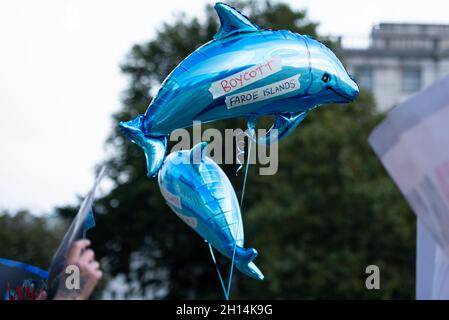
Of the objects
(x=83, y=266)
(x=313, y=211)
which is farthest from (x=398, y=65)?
(x=83, y=266)

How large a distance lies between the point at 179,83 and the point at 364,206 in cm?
1665

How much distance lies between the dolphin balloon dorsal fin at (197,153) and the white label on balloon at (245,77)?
2.18 ft

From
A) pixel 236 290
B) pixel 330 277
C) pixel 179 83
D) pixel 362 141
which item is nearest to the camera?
pixel 179 83

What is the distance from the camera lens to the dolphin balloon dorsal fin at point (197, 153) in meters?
7.96

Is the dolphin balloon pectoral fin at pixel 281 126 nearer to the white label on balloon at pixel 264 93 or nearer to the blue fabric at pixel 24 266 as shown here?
the white label on balloon at pixel 264 93

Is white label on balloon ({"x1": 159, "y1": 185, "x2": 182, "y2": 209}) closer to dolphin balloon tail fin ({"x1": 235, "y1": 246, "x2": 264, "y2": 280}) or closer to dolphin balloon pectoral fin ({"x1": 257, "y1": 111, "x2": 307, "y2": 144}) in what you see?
dolphin balloon tail fin ({"x1": 235, "y1": 246, "x2": 264, "y2": 280})

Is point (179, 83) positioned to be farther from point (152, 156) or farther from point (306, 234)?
point (306, 234)

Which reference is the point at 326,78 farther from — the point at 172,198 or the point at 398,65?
the point at 398,65

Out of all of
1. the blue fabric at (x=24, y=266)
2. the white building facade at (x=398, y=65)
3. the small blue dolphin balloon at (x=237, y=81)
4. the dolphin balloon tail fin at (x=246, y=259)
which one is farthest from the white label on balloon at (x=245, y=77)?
the white building facade at (x=398, y=65)

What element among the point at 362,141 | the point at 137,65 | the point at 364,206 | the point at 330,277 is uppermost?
the point at 137,65

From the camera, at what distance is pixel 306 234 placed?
2412 cm

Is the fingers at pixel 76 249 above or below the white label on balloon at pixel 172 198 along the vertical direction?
above

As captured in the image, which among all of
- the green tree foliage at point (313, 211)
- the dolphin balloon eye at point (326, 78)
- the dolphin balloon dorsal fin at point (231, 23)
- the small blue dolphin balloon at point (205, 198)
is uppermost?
the green tree foliage at point (313, 211)
